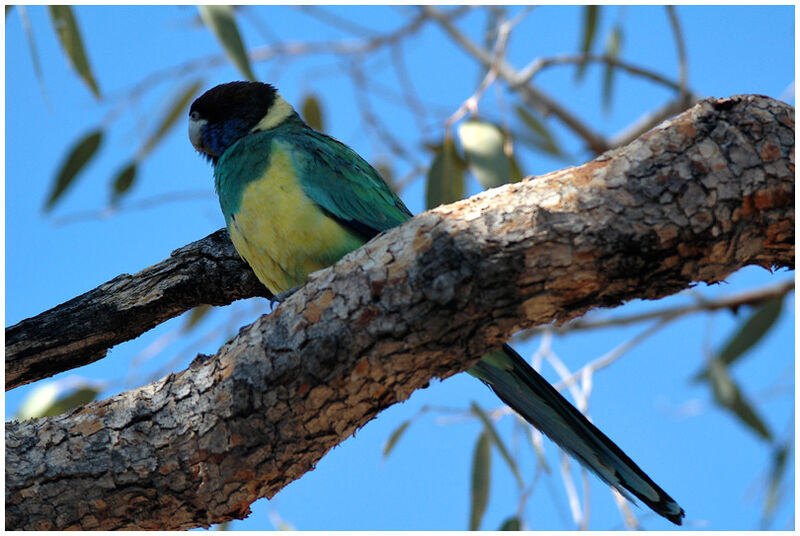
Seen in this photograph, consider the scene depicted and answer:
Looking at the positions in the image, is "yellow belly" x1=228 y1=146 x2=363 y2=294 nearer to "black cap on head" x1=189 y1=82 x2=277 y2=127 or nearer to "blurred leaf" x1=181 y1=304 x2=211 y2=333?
"black cap on head" x1=189 y1=82 x2=277 y2=127

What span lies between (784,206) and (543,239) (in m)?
0.46

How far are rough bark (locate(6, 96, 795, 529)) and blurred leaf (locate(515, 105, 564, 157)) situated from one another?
275cm

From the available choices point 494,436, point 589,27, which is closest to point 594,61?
point 589,27

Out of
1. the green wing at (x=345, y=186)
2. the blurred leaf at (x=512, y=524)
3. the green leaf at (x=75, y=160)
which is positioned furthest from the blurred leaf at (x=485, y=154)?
the green leaf at (x=75, y=160)

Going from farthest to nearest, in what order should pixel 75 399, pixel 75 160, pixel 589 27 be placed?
pixel 589 27 → pixel 75 160 → pixel 75 399

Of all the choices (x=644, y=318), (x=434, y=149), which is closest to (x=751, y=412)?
(x=644, y=318)

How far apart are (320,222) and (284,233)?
0.33 ft

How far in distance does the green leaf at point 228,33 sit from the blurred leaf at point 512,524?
181 cm

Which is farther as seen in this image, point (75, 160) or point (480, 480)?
point (75, 160)

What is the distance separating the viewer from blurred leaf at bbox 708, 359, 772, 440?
412 cm

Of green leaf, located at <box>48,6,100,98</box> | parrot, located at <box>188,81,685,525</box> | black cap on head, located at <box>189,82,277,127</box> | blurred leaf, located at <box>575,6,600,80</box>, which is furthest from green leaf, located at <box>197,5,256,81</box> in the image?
blurred leaf, located at <box>575,6,600,80</box>

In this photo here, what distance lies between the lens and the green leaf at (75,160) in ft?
13.1

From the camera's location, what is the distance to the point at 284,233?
92.6 inches

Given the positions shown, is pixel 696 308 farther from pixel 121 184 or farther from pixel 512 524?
pixel 121 184
